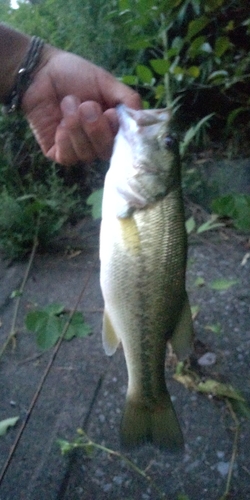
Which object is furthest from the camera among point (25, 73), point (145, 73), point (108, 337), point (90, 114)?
point (145, 73)

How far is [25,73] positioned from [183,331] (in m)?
1.02

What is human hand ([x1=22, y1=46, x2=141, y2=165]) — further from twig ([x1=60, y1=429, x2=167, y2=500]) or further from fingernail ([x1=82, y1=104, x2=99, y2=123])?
twig ([x1=60, y1=429, x2=167, y2=500])

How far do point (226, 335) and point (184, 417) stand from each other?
52 centimetres

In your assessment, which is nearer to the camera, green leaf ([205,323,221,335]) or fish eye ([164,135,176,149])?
fish eye ([164,135,176,149])

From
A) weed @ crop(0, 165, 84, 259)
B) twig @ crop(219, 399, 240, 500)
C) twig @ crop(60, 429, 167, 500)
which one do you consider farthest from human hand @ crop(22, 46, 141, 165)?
weed @ crop(0, 165, 84, 259)

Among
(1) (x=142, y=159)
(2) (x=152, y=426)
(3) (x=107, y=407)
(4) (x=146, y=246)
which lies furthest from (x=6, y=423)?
(1) (x=142, y=159)

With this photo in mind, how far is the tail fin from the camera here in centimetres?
149

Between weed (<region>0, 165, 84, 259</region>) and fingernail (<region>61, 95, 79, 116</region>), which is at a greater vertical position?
fingernail (<region>61, 95, 79, 116</region>)

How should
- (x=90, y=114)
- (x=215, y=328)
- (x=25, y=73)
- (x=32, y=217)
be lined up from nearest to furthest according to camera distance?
1. (x=90, y=114)
2. (x=25, y=73)
3. (x=215, y=328)
4. (x=32, y=217)

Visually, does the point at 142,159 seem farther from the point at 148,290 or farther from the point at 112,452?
the point at 112,452

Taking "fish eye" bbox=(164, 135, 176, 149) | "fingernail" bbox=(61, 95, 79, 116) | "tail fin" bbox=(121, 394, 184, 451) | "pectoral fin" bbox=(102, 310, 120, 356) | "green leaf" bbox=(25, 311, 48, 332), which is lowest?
"tail fin" bbox=(121, 394, 184, 451)

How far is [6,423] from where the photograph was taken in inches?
84.6

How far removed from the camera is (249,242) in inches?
123

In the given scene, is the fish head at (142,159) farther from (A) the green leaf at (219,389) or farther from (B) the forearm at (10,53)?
(A) the green leaf at (219,389)
